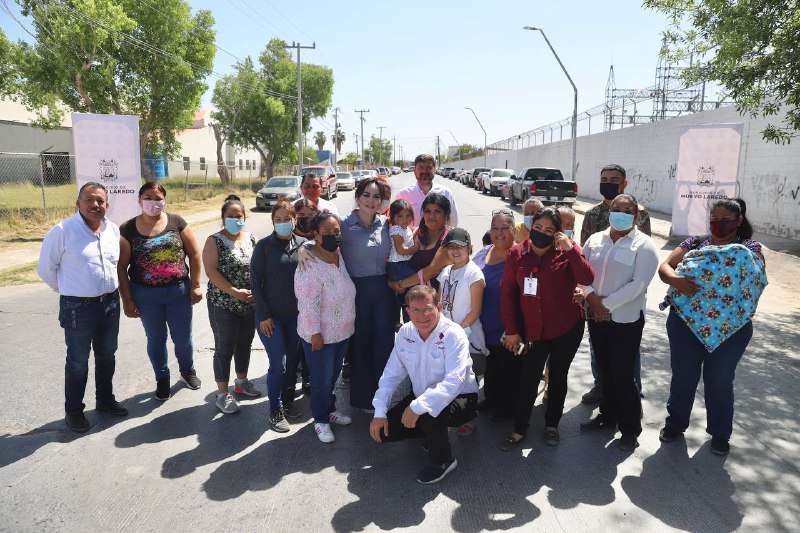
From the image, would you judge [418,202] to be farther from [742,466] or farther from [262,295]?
[742,466]

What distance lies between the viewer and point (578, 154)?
31531mm

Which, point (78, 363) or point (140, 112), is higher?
→ point (140, 112)

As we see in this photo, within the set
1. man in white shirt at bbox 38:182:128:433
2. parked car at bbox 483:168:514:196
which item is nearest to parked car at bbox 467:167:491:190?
parked car at bbox 483:168:514:196

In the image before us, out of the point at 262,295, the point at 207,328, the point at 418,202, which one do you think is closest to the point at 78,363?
the point at 262,295

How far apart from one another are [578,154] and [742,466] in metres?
30.0

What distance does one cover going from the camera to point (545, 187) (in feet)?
68.1

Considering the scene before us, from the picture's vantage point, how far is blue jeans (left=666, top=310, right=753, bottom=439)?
146 inches

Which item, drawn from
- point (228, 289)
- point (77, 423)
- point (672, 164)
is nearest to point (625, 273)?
point (228, 289)

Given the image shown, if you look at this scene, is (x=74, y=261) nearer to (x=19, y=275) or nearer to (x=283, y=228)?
(x=283, y=228)

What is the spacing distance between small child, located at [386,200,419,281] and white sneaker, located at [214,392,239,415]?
1640mm

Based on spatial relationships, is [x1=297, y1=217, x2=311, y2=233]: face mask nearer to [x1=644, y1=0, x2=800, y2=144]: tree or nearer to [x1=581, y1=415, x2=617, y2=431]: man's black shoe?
[x1=581, y1=415, x2=617, y2=431]: man's black shoe

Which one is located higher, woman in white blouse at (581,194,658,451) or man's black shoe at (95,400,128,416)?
woman in white blouse at (581,194,658,451)

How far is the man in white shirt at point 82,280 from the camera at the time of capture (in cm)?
398

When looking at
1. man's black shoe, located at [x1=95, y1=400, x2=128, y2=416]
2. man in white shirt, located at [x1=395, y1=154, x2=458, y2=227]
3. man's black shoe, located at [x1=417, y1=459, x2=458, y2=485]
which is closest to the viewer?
man's black shoe, located at [x1=417, y1=459, x2=458, y2=485]
